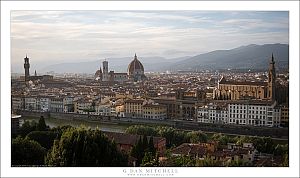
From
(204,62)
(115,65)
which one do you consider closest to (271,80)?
(204,62)

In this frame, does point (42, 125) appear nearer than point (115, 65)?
No

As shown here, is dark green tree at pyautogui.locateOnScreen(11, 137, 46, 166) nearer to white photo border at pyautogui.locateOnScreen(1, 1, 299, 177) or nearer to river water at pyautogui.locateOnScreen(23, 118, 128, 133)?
white photo border at pyautogui.locateOnScreen(1, 1, 299, 177)

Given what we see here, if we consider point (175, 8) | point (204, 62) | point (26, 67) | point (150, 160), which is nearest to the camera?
point (175, 8)

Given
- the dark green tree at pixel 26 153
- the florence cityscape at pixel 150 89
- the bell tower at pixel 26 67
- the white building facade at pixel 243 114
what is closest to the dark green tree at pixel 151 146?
the florence cityscape at pixel 150 89

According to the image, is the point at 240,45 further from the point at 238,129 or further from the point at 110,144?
the point at 110,144

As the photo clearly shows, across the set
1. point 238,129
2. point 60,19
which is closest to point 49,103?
point 60,19

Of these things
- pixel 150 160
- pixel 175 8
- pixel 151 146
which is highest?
pixel 175 8

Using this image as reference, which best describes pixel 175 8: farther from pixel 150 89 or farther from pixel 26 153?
pixel 26 153

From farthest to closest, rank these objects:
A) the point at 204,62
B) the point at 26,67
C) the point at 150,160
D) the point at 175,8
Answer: the point at 204,62 < the point at 26,67 < the point at 150,160 < the point at 175,8
